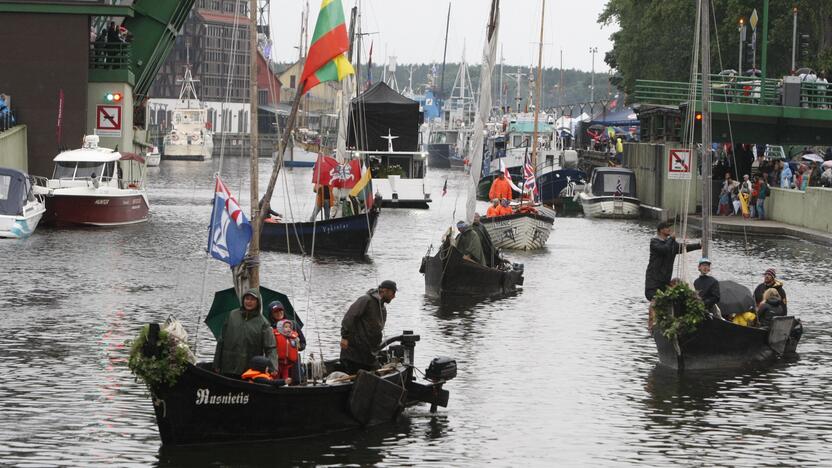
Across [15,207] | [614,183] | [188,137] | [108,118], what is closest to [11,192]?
[15,207]

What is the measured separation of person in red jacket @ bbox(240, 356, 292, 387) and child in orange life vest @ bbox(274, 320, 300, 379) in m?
0.44

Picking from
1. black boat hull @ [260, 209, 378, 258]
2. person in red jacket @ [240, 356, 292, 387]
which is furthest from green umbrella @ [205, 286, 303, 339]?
black boat hull @ [260, 209, 378, 258]

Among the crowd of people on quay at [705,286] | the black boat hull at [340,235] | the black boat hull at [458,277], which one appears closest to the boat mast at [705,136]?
the crowd of people on quay at [705,286]

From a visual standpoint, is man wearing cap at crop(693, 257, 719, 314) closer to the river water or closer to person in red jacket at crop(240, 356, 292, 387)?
the river water

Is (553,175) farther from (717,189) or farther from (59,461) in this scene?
(59,461)

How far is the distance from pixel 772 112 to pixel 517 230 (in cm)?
1663

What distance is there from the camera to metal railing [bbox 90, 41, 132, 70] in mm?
54000

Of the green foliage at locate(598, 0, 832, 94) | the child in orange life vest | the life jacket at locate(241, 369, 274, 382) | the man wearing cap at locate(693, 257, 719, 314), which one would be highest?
the green foliage at locate(598, 0, 832, 94)

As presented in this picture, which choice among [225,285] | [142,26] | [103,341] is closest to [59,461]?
[103,341]

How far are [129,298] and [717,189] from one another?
3708cm

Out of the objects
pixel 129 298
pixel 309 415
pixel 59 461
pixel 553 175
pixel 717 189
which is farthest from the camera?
pixel 553 175

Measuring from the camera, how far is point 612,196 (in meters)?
65.6

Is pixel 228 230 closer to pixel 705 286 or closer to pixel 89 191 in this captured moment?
pixel 705 286

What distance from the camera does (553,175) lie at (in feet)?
246
